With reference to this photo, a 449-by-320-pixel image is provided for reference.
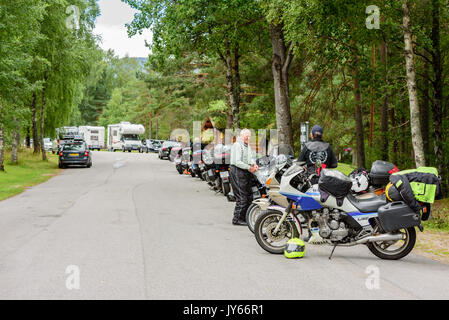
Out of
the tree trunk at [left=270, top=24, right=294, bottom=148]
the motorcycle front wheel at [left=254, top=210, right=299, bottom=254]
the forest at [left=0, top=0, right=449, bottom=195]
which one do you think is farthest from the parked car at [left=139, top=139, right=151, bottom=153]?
the motorcycle front wheel at [left=254, top=210, right=299, bottom=254]

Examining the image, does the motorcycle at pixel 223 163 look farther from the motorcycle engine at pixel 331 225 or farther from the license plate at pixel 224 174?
the motorcycle engine at pixel 331 225

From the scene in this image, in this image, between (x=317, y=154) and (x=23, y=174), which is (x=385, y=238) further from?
(x=23, y=174)

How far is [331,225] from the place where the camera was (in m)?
7.65

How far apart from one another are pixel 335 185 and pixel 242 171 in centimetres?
324

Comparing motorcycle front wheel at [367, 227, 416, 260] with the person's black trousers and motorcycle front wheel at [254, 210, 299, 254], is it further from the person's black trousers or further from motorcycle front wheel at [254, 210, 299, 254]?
the person's black trousers

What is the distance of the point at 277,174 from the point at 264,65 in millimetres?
23046

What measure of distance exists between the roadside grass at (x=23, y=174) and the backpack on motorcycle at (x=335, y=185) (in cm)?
1149

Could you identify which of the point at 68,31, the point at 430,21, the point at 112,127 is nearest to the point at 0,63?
the point at 68,31

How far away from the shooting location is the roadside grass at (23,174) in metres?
18.9

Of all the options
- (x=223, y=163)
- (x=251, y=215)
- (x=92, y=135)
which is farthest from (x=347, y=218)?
(x=92, y=135)

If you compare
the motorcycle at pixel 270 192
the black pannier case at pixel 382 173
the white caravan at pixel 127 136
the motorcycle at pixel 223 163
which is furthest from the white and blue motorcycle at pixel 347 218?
the white caravan at pixel 127 136

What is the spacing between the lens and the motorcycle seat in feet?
24.8

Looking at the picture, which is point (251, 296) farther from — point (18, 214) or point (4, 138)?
point (4, 138)

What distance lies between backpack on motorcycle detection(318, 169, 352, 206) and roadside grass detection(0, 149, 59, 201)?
1149 centimetres
